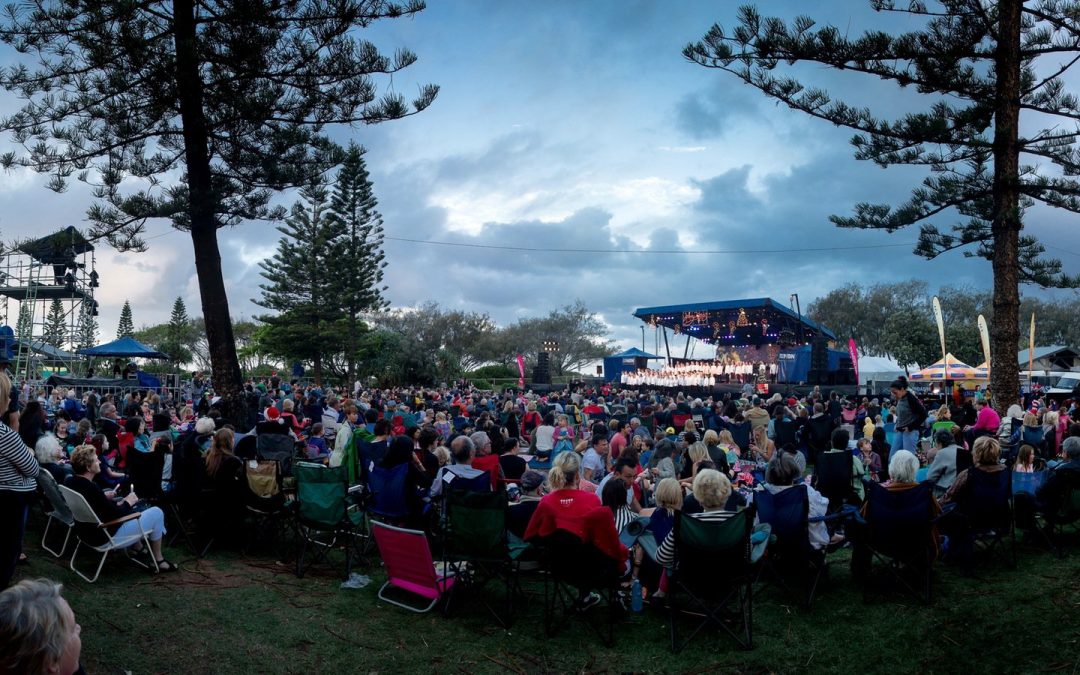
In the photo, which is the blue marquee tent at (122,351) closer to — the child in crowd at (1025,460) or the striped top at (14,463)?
the striped top at (14,463)

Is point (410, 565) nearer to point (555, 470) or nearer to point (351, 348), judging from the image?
point (555, 470)

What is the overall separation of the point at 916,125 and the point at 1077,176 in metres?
1.93

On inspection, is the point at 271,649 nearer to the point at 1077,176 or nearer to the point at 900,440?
the point at 900,440

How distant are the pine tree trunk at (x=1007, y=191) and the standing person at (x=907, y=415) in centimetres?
118

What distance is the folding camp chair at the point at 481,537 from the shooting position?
4027 mm

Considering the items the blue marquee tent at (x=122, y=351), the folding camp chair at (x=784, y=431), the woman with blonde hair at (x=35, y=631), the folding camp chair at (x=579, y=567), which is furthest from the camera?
the blue marquee tent at (x=122, y=351)

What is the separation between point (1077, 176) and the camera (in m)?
8.09

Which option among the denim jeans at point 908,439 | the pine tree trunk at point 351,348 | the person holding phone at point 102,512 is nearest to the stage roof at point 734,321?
the pine tree trunk at point 351,348

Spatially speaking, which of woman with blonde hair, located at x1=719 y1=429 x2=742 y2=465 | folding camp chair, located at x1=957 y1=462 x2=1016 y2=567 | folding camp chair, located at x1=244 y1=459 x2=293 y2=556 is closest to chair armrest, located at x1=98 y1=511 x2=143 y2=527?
folding camp chair, located at x1=244 y1=459 x2=293 y2=556

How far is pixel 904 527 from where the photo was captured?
4113 mm

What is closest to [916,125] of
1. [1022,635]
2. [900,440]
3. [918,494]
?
[900,440]

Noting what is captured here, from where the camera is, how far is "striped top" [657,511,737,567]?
12.1ft

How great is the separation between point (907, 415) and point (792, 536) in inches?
169

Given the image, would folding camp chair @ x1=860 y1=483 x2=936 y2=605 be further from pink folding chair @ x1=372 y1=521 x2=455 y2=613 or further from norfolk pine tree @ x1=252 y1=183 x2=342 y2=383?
norfolk pine tree @ x1=252 y1=183 x2=342 y2=383
